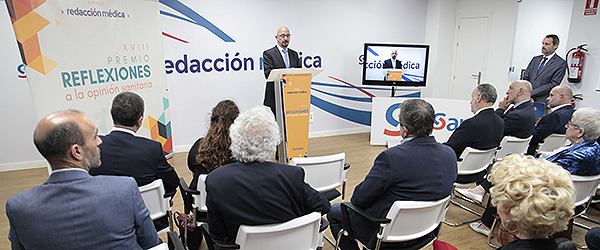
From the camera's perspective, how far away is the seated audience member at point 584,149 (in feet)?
8.26

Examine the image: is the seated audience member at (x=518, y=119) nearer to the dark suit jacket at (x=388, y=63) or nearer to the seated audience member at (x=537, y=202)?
the seated audience member at (x=537, y=202)

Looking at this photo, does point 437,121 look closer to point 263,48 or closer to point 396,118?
point 396,118

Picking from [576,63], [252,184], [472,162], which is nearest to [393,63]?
[576,63]

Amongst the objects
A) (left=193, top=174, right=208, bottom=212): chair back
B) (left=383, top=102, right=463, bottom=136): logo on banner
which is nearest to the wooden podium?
(left=383, top=102, right=463, bottom=136): logo on banner

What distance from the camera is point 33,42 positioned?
10.1ft

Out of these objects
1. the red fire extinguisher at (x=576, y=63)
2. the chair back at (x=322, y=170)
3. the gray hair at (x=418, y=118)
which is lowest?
the chair back at (x=322, y=170)

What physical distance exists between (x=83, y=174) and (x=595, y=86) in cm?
688

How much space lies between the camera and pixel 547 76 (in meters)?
5.18

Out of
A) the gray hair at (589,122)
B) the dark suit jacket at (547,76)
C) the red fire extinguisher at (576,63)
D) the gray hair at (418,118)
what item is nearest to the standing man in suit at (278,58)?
the gray hair at (418,118)

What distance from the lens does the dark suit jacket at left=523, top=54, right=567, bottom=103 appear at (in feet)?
16.6

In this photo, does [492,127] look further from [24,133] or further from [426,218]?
[24,133]

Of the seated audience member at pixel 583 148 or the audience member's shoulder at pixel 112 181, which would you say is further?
the seated audience member at pixel 583 148

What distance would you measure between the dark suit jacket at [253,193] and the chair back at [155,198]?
0.59 meters

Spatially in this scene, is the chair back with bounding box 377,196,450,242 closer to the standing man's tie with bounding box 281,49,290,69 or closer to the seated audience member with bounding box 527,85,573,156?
the seated audience member with bounding box 527,85,573,156
